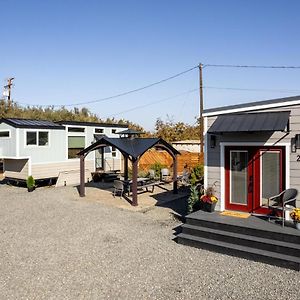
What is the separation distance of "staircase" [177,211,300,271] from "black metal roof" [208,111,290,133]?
220 centimetres

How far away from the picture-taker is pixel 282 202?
7.41m

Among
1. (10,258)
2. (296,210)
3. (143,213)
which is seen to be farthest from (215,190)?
(10,258)

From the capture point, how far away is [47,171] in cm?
1733

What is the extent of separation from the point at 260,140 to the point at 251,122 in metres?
0.56

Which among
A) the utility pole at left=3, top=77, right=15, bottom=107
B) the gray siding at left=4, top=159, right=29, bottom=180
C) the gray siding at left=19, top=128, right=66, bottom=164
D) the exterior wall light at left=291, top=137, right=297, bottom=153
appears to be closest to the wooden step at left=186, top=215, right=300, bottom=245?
the exterior wall light at left=291, top=137, right=297, bottom=153

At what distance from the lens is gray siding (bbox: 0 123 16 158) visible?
16.0m

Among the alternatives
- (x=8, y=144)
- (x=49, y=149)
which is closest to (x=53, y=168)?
(x=49, y=149)

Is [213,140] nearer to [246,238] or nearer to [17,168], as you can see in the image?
[246,238]

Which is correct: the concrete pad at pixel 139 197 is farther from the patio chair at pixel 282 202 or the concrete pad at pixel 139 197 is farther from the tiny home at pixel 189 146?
the tiny home at pixel 189 146

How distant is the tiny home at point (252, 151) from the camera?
293 inches

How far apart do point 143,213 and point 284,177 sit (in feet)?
16.2

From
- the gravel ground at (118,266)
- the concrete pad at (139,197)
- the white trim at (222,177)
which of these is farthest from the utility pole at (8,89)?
the white trim at (222,177)

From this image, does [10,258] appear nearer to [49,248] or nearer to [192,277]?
[49,248]

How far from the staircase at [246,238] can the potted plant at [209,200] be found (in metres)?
0.35
